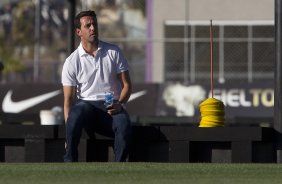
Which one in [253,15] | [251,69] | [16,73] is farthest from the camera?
[16,73]

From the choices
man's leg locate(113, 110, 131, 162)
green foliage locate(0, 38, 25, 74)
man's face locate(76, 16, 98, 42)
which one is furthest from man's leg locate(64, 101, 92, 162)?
green foliage locate(0, 38, 25, 74)

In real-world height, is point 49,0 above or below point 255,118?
above

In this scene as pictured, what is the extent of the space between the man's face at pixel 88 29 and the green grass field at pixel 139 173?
1.74 metres

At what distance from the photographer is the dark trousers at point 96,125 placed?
1104 cm

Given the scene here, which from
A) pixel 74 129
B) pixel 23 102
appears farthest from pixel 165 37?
pixel 74 129

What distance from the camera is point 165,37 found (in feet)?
137

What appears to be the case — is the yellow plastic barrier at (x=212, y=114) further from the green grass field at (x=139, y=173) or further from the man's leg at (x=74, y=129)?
the green grass field at (x=139, y=173)

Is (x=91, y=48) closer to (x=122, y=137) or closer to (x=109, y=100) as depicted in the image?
(x=109, y=100)

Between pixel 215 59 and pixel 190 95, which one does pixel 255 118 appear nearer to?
pixel 190 95

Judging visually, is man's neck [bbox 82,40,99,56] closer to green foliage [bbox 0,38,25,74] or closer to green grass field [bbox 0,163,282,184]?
green grass field [bbox 0,163,282,184]

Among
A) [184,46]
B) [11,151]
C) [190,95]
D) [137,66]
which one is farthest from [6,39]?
[11,151]

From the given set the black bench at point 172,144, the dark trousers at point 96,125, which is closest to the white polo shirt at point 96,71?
the dark trousers at point 96,125

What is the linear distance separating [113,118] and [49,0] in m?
37.6

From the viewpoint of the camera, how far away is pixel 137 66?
4209cm
